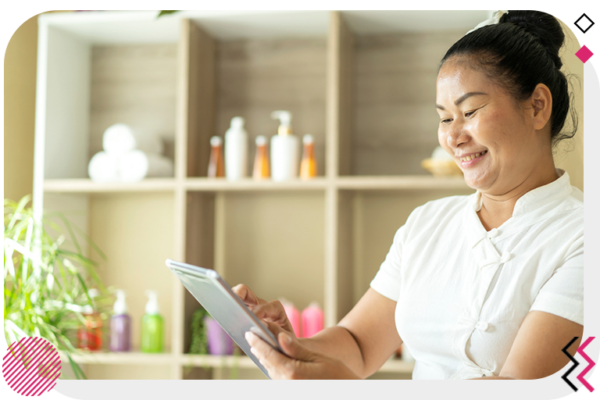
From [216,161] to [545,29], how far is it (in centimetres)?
103

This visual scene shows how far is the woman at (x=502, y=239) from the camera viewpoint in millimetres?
560

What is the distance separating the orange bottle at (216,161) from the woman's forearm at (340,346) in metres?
0.79

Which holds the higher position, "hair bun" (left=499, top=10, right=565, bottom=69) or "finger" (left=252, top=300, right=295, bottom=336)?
"hair bun" (left=499, top=10, right=565, bottom=69)

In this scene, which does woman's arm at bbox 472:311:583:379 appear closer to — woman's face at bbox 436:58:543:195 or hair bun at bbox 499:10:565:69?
woman's face at bbox 436:58:543:195

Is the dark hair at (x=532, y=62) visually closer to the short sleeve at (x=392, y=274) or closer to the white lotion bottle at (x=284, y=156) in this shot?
the short sleeve at (x=392, y=274)

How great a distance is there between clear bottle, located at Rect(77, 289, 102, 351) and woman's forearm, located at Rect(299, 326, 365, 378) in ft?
2.69

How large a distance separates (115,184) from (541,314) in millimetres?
1217

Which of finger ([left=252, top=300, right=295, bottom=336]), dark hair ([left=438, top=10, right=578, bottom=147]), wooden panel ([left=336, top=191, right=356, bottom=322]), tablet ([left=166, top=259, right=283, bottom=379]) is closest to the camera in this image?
tablet ([left=166, top=259, right=283, bottom=379])

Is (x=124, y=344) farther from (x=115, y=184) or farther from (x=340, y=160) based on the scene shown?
(x=340, y=160)

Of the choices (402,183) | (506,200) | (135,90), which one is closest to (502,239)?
(506,200)

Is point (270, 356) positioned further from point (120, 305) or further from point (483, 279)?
point (120, 305)

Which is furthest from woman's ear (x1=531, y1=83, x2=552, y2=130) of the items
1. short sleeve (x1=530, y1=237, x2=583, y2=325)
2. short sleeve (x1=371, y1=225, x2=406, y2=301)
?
short sleeve (x1=371, y1=225, x2=406, y2=301)

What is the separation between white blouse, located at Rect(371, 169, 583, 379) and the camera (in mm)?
595

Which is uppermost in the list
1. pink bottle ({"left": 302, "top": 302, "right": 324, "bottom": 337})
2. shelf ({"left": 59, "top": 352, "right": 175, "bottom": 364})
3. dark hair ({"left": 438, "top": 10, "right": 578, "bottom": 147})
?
dark hair ({"left": 438, "top": 10, "right": 578, "bottom": 147})
